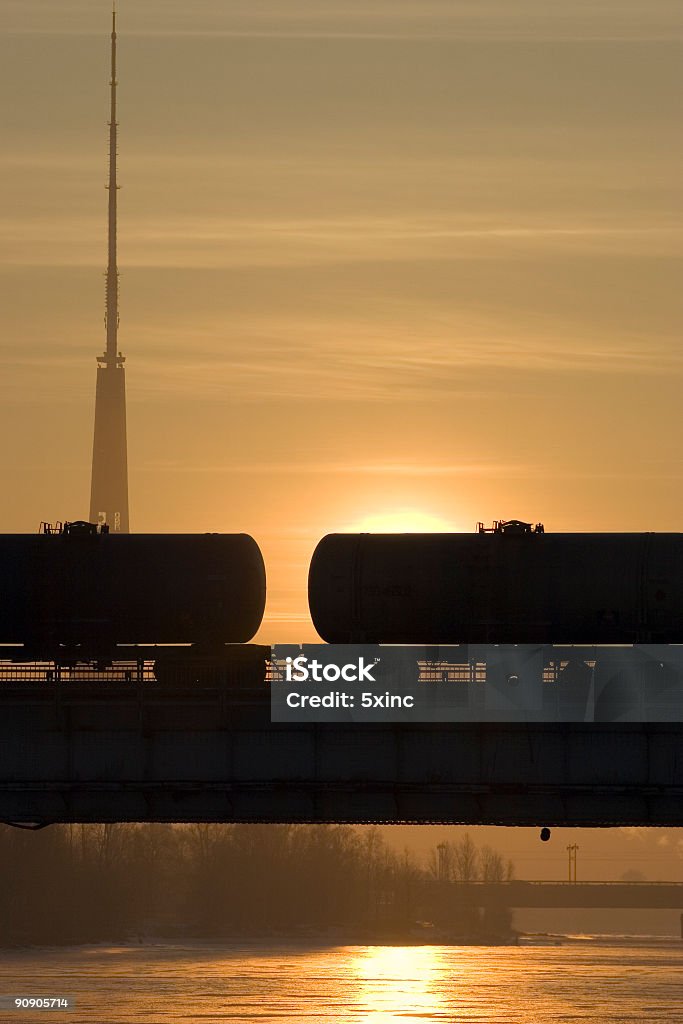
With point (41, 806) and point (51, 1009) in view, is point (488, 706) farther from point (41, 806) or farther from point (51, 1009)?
point (51, 1009)

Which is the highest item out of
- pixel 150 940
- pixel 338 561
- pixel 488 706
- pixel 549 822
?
pixel 338 561

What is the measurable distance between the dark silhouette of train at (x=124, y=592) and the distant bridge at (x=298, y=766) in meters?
4.34

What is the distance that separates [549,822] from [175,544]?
45.0 feet

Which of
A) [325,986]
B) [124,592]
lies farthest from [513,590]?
[325,986]

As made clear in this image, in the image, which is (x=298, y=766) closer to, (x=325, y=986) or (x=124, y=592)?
(x=124, y=592)

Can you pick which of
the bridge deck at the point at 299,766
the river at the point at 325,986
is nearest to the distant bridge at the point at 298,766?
the bridge deck at the point at 299,766

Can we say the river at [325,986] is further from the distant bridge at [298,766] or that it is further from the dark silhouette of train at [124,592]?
the distant bridge at [298,766]

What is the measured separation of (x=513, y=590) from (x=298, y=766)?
8096mm

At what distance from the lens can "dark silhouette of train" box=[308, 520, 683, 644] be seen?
4519 cm

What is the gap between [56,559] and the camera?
47906mm

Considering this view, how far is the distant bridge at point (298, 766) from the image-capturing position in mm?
41375

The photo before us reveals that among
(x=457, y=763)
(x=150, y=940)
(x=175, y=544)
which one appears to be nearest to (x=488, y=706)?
(x=457, y=763)

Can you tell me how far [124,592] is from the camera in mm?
47094

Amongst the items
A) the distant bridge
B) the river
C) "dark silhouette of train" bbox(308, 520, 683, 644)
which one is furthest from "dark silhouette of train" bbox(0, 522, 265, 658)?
the river
